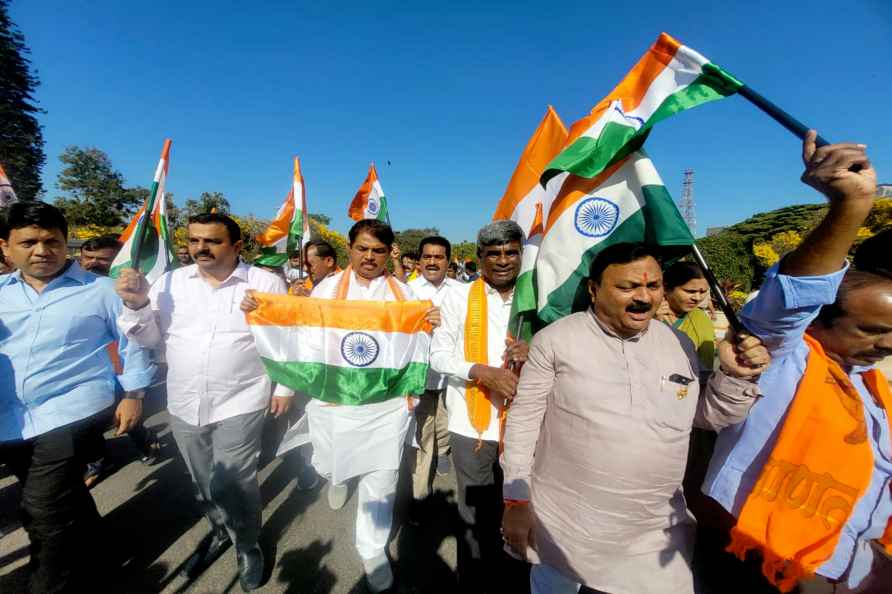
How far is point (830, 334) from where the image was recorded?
1398 mm

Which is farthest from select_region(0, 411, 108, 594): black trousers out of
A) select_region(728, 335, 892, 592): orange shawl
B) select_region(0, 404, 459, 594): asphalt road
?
select_region(728, 335, 892, 592): orange shawl

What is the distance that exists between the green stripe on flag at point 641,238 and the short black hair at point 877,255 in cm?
57

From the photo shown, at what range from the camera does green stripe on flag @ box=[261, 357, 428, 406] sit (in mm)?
2416

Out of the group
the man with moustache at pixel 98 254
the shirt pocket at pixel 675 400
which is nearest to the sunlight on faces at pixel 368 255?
the shirt pocket at pixel 675 400

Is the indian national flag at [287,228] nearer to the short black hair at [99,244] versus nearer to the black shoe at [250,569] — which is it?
the short black hair at [99,244]

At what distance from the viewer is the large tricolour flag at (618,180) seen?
1.72 metres

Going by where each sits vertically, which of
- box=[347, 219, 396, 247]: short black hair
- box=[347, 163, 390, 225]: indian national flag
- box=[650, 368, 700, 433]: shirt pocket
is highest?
box=[347, 163, 390, 225]: indian national flag

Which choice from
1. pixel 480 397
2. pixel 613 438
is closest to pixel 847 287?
pixel 613 438

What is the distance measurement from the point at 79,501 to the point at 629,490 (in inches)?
120

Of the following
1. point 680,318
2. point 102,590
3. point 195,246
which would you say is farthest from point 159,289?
point 680,318

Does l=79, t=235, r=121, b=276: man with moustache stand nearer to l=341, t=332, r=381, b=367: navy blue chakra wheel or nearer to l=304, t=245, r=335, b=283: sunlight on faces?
l=304, t=245, r=335, b=283: sunlight on faces

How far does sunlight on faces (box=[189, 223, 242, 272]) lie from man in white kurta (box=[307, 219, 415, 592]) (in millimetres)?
612

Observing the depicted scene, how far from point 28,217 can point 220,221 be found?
2.99 ft

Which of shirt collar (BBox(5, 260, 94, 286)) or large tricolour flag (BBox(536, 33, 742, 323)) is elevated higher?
large tricolour flag (BBox(536, 33, 742, 323))
